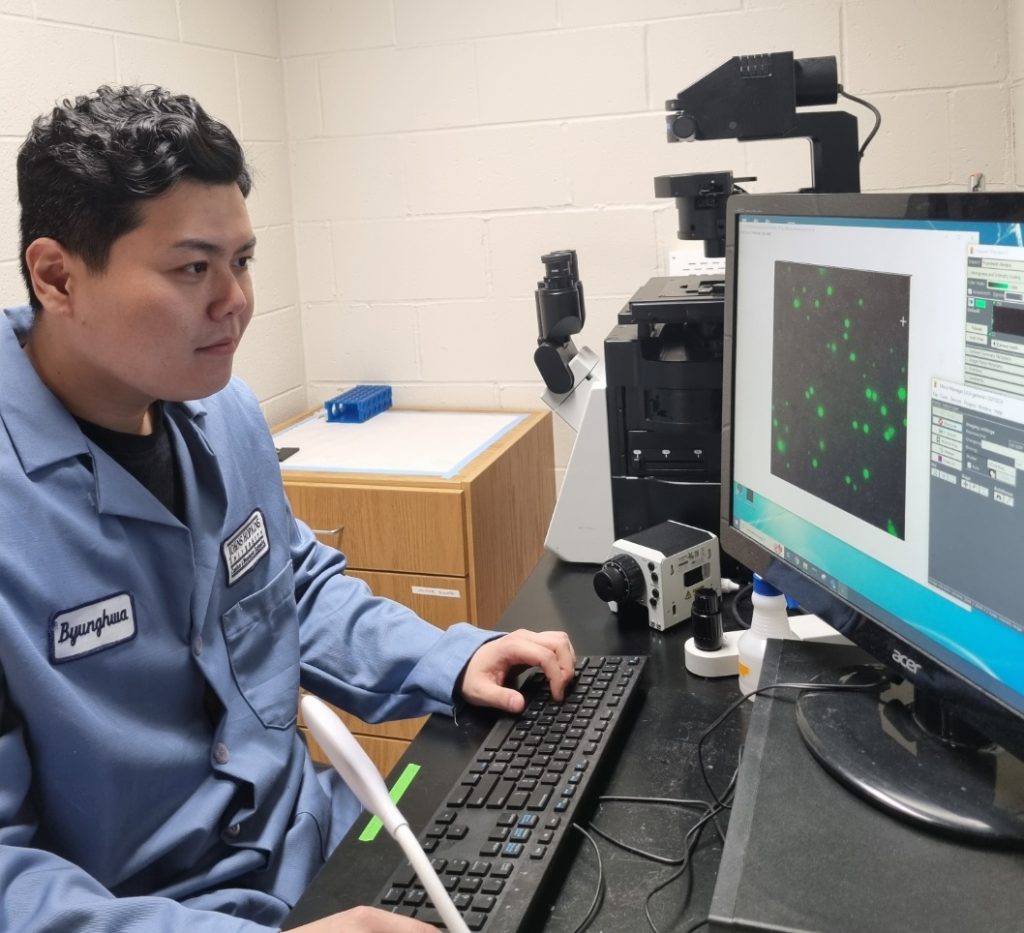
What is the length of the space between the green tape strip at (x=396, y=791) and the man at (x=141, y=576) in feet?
0.40

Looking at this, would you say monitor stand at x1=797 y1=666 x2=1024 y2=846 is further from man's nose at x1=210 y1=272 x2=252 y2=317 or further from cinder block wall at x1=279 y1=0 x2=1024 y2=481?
cinder block wall at x1=279 y1=0 x2=1024 y2=481

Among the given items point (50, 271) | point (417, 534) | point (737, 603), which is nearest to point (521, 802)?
point (737, 603)

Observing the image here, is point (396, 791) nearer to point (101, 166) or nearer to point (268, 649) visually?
point (268, 649)

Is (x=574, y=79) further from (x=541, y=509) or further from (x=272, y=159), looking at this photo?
(x=541, y=509)

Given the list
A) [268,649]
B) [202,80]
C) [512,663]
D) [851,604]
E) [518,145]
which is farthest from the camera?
[518,145]

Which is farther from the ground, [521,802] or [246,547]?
[246,547]

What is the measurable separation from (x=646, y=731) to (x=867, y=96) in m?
1.74

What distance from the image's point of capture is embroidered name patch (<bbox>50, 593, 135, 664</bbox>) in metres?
0.94

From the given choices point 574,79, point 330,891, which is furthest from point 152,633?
point 574,79

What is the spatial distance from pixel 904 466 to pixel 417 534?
1.43 meters

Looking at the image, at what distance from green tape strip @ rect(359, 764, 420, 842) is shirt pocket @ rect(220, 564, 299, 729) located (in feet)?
0.85

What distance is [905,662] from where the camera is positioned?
82 centimetres

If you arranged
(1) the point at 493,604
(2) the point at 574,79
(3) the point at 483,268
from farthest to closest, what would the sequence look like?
(3) the point at 483,268 → (2) the point at 574,79 → (1) the point at 493,604

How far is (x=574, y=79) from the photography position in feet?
8.02
